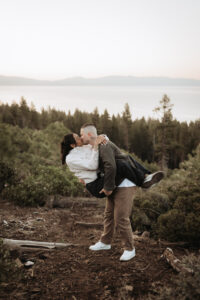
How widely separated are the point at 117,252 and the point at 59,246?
3.45 ft

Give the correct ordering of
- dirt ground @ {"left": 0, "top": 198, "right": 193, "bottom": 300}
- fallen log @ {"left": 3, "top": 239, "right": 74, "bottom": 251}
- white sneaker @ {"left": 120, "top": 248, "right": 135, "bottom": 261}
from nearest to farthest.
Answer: dirt ground @ {"left": 0, "top": 198, "right": 193, "bottom": 300} < white sneaker @ {"left": 120, "top": 248, "right": 135, "bottom": 261} < fallen log @ {"left": 3, "top": 239, "right": 74, "bottom": 251}

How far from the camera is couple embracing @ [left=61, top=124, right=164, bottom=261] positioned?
365cm

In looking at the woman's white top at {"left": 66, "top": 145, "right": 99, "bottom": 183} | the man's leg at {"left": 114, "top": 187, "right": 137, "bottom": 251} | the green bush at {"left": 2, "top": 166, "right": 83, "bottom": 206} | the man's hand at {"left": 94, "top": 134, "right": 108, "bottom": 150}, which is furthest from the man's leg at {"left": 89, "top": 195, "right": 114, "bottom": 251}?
the green bush at {"left": 2, "top": 166, "right": 83, "bottom": 206}

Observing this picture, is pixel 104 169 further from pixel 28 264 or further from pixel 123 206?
pixel 28 264

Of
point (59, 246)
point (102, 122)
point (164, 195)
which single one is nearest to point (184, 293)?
point (59, 246)

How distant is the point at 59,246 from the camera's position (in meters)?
4.73

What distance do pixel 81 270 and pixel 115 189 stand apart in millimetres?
1306

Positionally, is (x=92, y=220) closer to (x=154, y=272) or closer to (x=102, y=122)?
(x=154, y=272)

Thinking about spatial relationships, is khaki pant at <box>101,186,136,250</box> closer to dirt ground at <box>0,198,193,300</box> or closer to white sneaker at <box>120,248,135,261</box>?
white sneaker at <box>120,248,135,261</box>

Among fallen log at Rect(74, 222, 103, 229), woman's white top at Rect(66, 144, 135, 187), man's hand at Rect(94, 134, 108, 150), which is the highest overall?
man's hand at Rect(94, 134, 108, 150)

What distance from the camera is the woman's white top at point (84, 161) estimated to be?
366 centimetres

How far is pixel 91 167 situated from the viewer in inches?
144

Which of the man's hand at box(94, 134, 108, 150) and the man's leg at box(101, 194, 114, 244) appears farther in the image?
the man's leg at box(101, 194, 114, 244)

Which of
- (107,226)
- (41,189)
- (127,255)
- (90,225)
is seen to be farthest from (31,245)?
(41,189)
